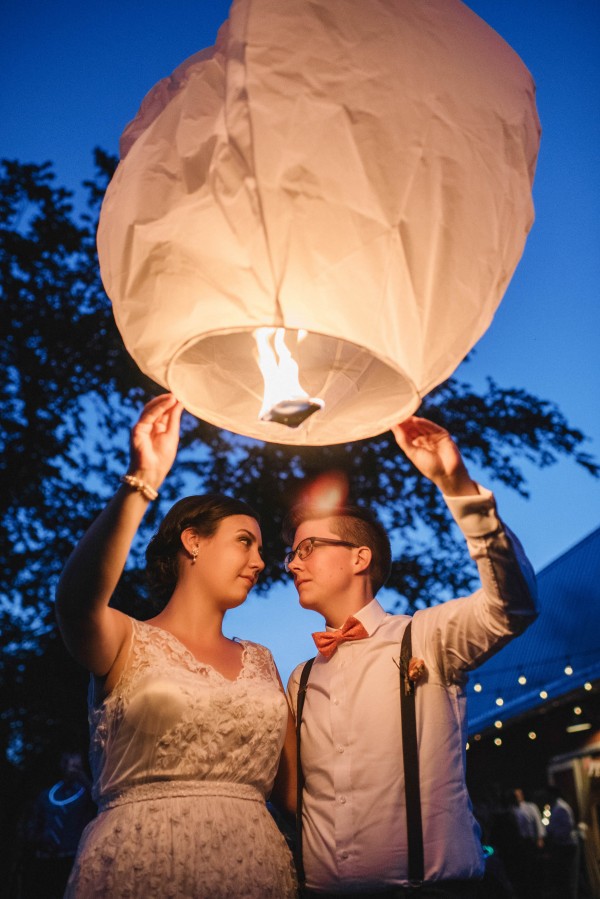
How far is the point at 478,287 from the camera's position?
160 cm

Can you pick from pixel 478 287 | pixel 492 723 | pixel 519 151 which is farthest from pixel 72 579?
pixel 492 723

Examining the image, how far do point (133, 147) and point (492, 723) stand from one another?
14908 mm

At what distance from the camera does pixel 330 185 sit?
1347mm

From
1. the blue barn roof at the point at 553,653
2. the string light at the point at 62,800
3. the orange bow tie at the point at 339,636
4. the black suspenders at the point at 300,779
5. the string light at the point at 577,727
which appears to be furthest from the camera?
the string light at the point at 577,727

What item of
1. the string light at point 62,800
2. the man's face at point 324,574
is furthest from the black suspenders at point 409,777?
the string light at point 62,800

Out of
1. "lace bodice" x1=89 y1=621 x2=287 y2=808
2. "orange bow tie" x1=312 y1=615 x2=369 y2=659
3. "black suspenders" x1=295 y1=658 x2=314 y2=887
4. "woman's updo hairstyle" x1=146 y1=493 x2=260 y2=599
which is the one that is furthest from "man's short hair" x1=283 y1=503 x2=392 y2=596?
"lace bodice" x1=89 y1=621 x2=287 y2=808

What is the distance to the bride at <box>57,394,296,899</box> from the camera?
83.9 inches

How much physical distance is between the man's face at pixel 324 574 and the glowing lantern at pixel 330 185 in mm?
1421

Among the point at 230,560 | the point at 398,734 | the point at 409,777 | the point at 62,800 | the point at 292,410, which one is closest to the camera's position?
the point at 292,410

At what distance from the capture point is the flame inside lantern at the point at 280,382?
5.54ft

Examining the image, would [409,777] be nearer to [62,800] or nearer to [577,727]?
[62,800]

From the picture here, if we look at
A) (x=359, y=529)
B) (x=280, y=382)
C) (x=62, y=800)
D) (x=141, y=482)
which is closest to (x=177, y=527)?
(x=359, y=529)

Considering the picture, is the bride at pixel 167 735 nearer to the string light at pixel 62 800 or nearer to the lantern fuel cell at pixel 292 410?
the lantern fuel cell at pixel 292 410

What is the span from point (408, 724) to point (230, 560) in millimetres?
961
